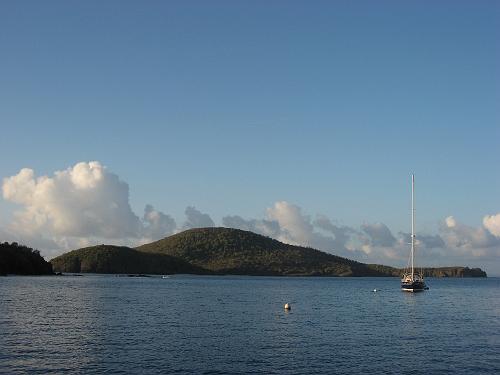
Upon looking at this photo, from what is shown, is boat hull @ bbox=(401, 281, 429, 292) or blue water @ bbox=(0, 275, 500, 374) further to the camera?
boat hull @ bbox=(401, 281, 429, 292)

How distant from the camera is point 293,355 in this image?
188 feet

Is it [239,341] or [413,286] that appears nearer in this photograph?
[239,341]

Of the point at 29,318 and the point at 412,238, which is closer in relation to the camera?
the point at 29,318

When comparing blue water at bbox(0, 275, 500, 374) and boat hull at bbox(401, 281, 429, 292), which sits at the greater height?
boat hull at bbox(401, 281, 429, 292)

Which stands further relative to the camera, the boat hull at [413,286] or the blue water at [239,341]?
the boat hull at [413,286]

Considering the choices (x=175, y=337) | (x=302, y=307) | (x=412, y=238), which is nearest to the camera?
(x=175, y=337)

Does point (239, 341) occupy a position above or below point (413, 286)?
below

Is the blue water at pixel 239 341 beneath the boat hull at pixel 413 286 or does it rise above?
beneath

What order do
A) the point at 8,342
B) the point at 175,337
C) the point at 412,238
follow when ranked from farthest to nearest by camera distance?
the point at 412,238
the point at 175,337
the point at 8,342

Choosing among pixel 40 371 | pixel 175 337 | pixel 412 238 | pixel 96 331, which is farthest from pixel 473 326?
pixel 412 238

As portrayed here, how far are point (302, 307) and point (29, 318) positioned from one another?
5508cm

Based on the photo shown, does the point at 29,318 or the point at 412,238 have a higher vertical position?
the point at 412,238

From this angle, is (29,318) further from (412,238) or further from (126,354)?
(412,238)

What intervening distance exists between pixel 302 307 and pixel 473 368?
65.6 metres
